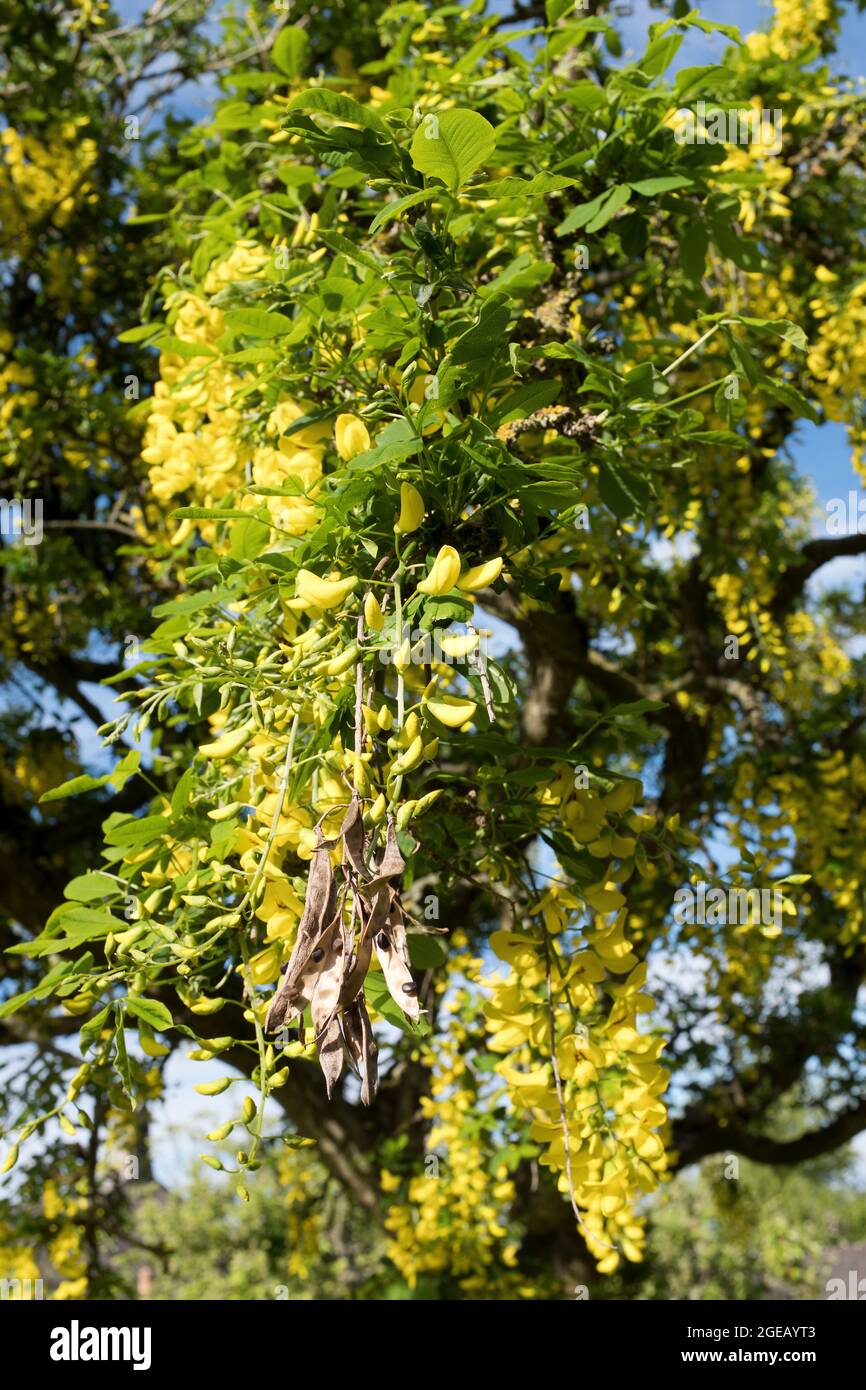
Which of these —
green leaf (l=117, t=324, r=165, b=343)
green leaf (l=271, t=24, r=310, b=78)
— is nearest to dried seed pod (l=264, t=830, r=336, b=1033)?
green leaf (l=117, t=324, r=165, b=343)

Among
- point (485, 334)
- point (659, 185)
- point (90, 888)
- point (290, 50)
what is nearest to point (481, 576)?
point (485, 334)

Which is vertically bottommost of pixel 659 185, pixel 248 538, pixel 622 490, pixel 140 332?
pixel 248 538

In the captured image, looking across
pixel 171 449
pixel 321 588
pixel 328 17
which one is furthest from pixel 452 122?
pixel 328 17

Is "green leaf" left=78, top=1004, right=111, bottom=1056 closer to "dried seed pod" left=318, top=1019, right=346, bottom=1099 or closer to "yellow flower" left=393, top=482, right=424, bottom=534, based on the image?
"dried seed pod" left=318, top=1019, right=346, bottom=1099

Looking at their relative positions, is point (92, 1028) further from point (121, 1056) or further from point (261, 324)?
point (261, 324)

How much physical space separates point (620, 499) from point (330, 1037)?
0.83 meters

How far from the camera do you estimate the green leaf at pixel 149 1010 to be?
3.39ft

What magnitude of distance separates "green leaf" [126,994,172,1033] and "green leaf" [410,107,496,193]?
0.78m

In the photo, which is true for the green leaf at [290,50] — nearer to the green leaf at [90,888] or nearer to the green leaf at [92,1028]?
the green leaf at [90,888]

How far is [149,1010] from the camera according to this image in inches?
41.3

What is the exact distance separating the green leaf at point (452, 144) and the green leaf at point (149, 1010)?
2.55 ft

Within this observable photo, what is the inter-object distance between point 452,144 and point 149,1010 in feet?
2.64

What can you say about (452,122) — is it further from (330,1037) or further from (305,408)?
(330,1037)
